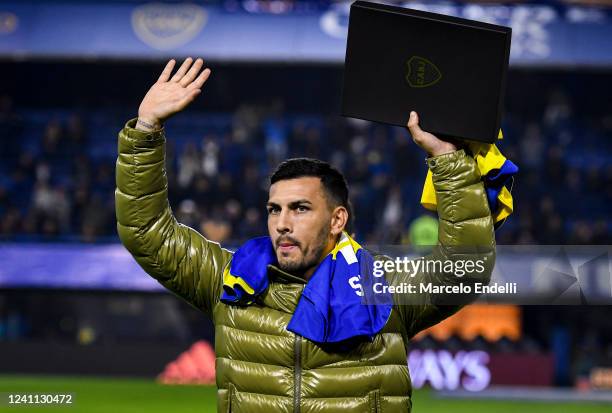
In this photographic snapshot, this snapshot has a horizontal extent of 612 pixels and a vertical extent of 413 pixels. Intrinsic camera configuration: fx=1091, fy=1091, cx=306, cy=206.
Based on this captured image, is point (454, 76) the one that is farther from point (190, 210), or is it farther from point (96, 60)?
point (96, 60)

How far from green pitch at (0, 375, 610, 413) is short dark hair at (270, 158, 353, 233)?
8.34 m

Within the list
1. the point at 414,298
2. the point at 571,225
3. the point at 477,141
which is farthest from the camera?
the point at 571,225

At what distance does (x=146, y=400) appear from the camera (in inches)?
532

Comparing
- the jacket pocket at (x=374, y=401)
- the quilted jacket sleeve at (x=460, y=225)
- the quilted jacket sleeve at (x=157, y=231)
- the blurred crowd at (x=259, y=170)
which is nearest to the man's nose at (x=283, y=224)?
the quilted jacket sleeve at (x=157, y=231)

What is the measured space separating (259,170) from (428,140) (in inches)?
663

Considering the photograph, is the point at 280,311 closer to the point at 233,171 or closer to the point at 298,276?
the point at 298,276

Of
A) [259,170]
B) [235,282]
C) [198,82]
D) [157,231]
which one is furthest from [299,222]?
[259,170]

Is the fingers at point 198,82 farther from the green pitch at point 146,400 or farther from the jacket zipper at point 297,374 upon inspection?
the green pitch at point 146,400

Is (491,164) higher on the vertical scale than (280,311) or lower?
higher

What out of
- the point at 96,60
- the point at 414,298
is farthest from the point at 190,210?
the point at 414,298

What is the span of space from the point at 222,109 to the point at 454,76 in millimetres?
19447

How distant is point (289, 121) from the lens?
883 inches

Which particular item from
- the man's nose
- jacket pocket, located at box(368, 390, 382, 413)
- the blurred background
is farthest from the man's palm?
the blurred background

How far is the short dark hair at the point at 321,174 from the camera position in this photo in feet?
13.0
